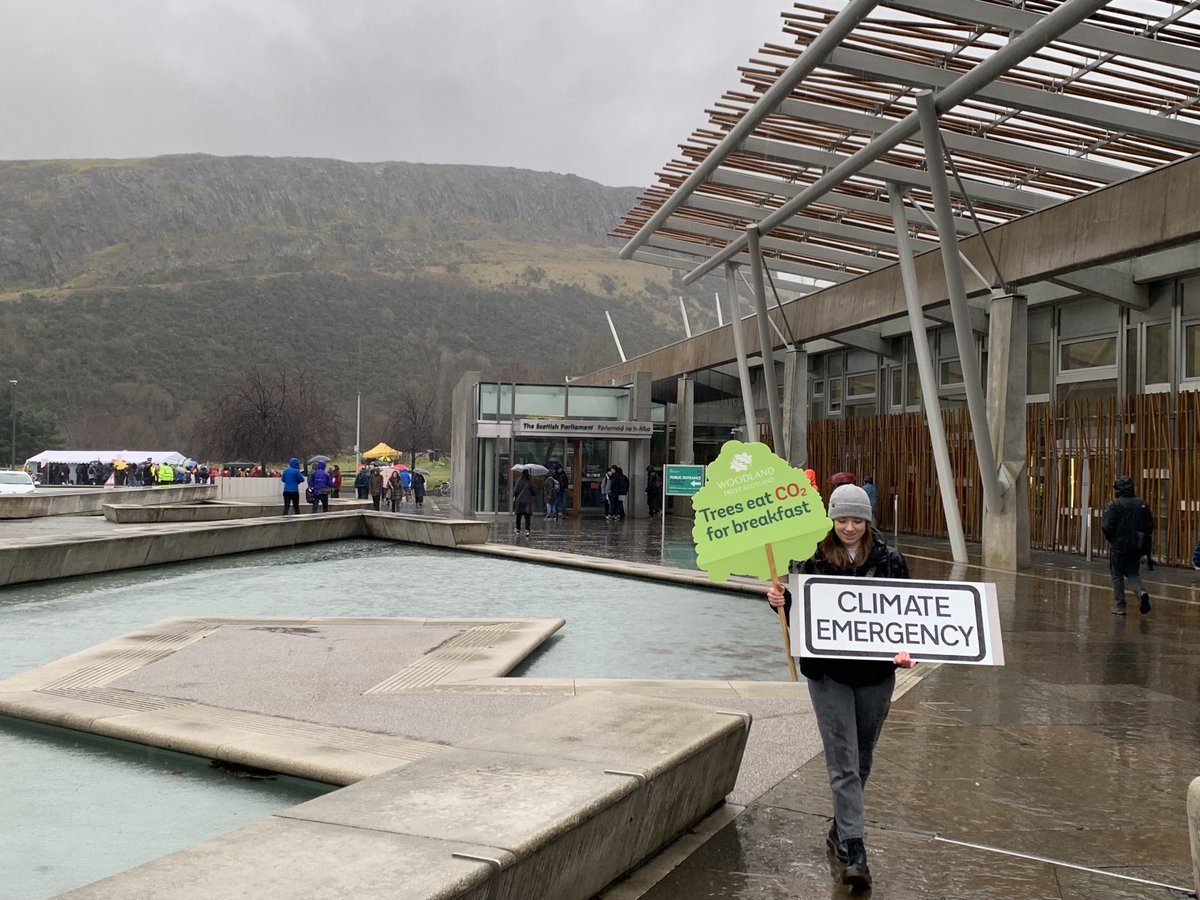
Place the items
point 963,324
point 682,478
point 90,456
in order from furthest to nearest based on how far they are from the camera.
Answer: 1. point 90,456
2. point 682,478
3. point 963,324

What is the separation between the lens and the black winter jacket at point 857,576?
194 inches

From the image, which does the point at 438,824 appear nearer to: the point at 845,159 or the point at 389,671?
the point at 389,671

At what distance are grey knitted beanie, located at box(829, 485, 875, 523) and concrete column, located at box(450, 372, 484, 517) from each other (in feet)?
105

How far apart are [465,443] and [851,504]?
35.3 meters

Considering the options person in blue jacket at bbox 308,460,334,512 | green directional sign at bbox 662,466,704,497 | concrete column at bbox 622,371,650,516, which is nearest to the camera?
green directional sign at bbox 662,466,704,497

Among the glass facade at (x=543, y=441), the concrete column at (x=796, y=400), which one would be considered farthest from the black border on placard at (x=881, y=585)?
the glass facade at (x=543, y=441)

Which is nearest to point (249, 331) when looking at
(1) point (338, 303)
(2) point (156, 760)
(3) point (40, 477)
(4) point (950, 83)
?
(1) point (338, 303)

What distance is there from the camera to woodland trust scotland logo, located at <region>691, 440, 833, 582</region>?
5.45 meters

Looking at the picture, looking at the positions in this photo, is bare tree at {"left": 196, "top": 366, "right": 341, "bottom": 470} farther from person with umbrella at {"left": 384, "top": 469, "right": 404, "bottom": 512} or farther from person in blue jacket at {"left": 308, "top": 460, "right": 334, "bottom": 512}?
person in blue jacket at {"left": 308, "top": 460, "right": 334, "bottom": 512}

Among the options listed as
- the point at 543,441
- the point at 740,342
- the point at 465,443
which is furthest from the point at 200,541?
the point at 465,443

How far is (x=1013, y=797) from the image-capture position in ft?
19.2

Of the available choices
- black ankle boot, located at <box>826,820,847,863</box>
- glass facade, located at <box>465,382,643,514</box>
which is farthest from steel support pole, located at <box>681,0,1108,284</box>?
black ankle boot, located at <box>826,820,847,863</box>

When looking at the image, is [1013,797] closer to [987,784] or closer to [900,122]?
[987,784]

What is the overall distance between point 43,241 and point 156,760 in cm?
21515
